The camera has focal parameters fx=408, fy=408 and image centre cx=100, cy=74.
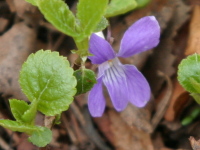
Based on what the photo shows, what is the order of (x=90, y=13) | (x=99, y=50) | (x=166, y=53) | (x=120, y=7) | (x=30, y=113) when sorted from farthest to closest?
(x=166, y=53) < (x=120, y=7) < (x=99, y=50) < (x=30, y=113) < (x=90, y=13)

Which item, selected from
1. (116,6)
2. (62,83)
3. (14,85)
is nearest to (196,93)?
(62,83)

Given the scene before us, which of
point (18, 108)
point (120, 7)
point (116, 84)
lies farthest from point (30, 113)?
point (120, 7)

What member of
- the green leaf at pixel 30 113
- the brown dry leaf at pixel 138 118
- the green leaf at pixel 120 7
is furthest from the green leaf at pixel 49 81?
the brown dry leaf at pixel 138 118

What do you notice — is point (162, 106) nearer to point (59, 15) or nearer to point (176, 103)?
point (176, 103)

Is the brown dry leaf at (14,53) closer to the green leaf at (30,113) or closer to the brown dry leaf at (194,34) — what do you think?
the green leaf at (30,113)

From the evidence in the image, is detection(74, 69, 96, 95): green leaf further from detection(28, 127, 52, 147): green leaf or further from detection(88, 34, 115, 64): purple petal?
detection(28, 127, 52, 147): green leaf
